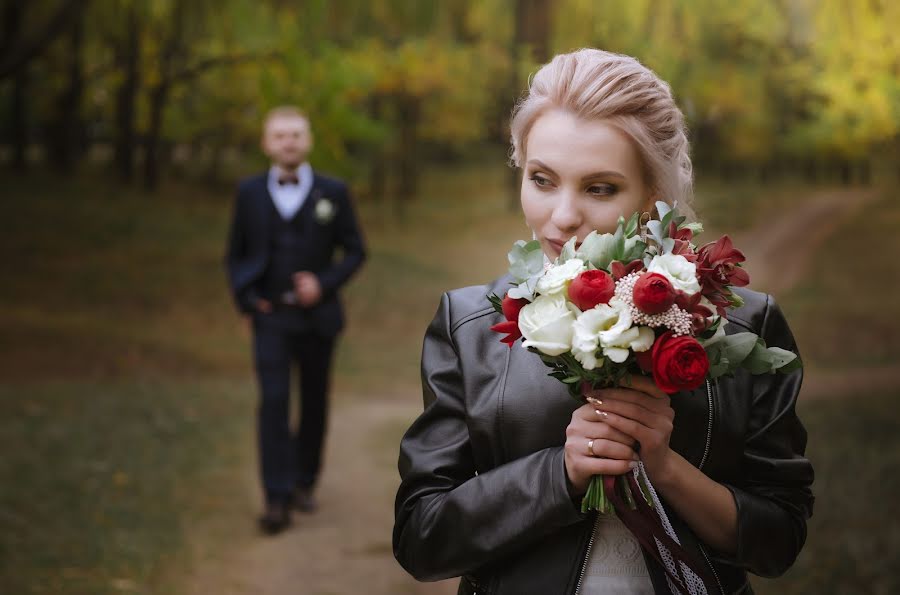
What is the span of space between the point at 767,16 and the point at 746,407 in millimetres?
7994

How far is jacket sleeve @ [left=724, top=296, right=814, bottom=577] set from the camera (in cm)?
183

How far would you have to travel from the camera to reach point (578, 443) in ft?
5.44

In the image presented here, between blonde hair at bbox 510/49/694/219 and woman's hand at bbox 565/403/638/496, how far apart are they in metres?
0.43

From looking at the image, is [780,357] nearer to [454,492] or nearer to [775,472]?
[775,472]

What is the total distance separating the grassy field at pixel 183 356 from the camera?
5.28m

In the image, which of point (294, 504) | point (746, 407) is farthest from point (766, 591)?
point (746, 407)

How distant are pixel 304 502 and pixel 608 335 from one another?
14.3ft

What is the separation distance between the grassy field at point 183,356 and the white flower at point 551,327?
362 cm

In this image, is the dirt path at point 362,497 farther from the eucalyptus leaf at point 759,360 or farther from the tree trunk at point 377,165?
the eucalyptus leaf at point 759,360

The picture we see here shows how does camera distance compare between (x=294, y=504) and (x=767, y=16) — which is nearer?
(x=294, y=504)

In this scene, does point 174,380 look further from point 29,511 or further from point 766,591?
point 766,591

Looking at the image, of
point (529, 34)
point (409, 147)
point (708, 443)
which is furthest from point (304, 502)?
point (529, 34)

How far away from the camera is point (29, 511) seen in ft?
18.2

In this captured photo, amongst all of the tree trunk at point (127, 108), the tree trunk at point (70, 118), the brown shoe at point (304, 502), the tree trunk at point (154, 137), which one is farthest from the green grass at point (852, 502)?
the tree trunk at point (70, 118)
